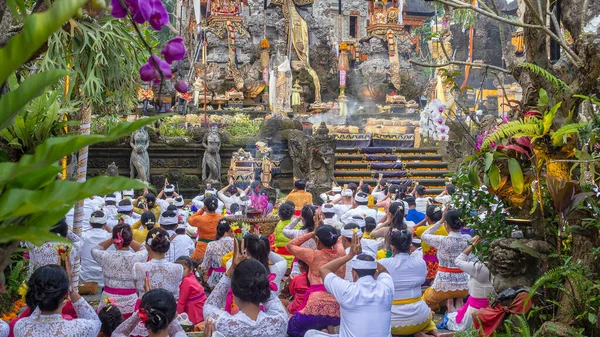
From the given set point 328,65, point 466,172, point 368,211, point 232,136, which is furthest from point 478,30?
point 466,172

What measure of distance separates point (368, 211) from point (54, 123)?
6192mm

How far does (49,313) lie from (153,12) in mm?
2723

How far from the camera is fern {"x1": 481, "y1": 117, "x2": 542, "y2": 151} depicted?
512 centimetres

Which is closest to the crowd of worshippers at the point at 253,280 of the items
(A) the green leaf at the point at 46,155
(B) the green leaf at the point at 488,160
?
(B) the green leaf at the point at 488,160

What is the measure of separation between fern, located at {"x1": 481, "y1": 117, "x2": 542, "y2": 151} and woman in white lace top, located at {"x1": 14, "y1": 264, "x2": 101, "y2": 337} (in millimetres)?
3137

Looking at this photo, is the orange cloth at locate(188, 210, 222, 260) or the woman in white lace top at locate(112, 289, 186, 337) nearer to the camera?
the woman in white lace top at locate(112, 289, 186, 337)

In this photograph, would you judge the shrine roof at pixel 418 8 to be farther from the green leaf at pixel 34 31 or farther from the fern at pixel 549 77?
the green leaf at pixel 34 31

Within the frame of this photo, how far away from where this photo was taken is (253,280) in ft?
13.8

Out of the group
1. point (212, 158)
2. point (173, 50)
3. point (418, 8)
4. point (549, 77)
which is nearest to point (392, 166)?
point (212, 158)

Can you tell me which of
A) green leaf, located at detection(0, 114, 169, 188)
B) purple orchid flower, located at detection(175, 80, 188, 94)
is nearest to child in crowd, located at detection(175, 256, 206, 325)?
purple orchid flower, located at detection(175, 80, 188, 94)

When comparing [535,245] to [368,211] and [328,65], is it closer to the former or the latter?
[368,211]

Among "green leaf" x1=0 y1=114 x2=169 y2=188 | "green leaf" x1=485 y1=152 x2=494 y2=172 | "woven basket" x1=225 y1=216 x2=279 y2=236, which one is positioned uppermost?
"green leaf" x1=0 y1=114 x2=169 y2=188

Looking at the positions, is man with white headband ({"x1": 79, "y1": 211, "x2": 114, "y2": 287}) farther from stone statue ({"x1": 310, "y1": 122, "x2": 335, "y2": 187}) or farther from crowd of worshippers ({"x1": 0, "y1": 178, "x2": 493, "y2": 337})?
stone statue ({"x1": 310, "y1": 122, "x2": 335, "y2": 187})

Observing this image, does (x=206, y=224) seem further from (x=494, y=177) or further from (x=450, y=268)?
(x=494, y=177)
